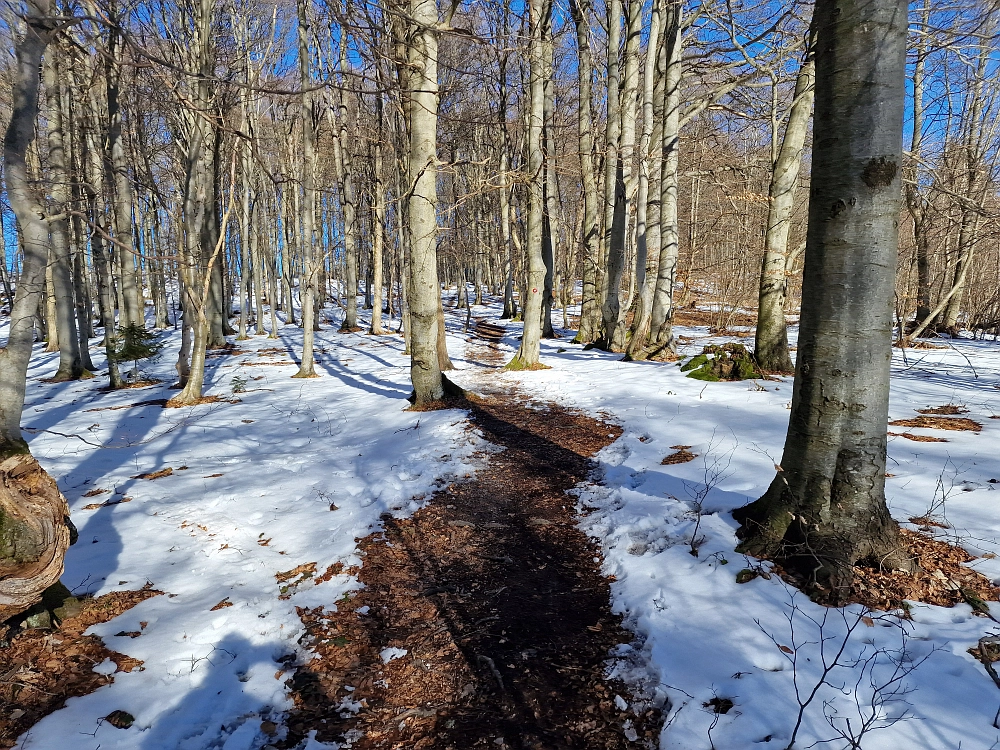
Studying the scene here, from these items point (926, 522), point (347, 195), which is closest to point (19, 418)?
point (926, 522)

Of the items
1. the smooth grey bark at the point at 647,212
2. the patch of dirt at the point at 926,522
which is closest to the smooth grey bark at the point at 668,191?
the smooth grey bark at the point at 647,212

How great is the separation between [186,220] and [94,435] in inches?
216

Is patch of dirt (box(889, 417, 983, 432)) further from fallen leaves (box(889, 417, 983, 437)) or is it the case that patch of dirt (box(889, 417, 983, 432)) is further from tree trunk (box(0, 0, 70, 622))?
tree trunk (box(0, 0, 70, 622))

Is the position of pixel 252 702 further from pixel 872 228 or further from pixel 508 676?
pixel 872 228

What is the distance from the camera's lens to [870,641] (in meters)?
2.54

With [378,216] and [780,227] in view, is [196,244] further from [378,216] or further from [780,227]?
[780,227]

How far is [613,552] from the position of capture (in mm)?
3963

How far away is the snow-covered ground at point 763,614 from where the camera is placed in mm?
2162

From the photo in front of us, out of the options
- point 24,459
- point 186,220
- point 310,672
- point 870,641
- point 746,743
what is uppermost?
point 186,220

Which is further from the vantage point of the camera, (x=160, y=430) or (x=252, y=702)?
(x=160, y=430)

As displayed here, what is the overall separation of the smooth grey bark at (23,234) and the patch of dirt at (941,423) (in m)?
8.03

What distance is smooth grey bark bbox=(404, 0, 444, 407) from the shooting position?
766cm

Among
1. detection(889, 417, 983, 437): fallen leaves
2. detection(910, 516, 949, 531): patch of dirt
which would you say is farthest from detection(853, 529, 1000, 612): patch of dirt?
detection(889, 417, 983, 437): fallen leaves

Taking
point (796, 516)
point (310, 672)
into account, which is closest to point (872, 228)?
point (796, 516)
